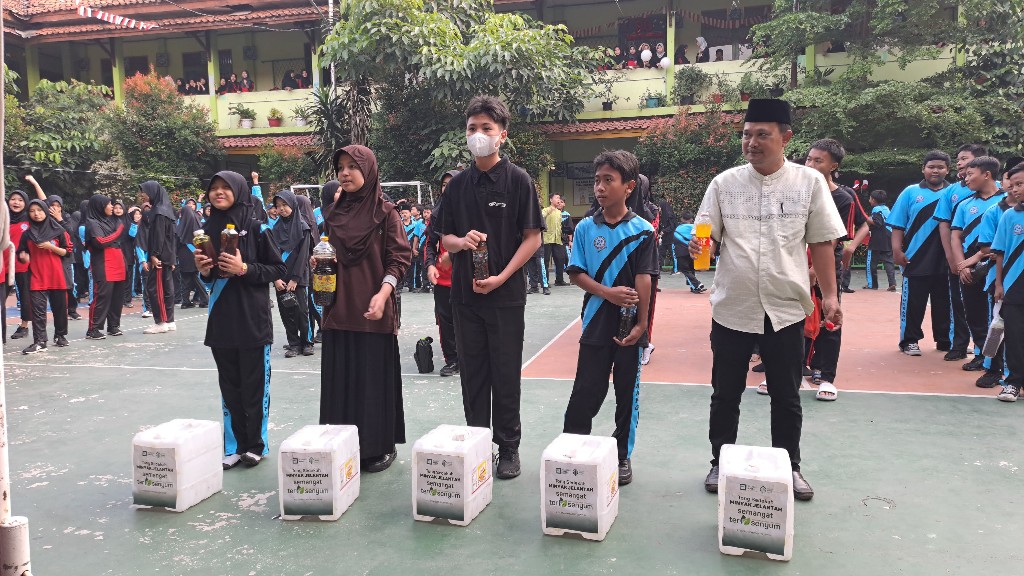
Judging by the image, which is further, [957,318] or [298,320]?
[298,320]

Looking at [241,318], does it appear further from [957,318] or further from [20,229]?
[957,318]

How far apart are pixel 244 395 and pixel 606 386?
2.05 m

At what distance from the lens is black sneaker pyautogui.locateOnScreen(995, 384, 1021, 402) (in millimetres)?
5480

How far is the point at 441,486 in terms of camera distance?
352 centimetres

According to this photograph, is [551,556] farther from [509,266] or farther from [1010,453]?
[1010,453]

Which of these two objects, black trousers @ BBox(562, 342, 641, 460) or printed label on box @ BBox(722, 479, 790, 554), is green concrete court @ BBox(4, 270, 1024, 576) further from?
black trousers @ BBox(562, 342, 641, 460)

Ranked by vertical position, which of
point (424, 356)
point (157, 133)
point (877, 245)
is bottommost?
point (424, 356)

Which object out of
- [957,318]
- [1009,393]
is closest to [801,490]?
[1009,393]

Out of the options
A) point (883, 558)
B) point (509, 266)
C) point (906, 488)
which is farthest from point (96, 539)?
point (906, 488)

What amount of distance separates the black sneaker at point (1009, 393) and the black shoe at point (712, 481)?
116 inches

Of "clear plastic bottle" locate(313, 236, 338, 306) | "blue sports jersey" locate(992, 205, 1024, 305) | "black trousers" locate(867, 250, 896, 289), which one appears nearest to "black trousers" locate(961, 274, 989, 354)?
"blue sports jersey" locate(992, 205, 1024, 305)

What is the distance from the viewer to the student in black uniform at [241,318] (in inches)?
169

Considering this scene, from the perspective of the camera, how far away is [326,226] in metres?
4.32

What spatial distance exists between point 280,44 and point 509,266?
20958mm
